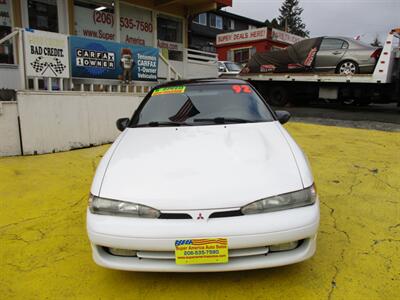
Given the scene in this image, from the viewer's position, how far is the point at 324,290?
2346 mm

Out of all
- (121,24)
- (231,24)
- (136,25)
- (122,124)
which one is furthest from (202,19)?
(122,124)

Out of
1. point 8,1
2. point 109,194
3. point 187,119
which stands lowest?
point 109,194

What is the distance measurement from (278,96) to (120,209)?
1070cm

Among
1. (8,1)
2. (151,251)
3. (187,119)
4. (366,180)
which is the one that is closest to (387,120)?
(366,180)

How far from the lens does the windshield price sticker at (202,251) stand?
2082 millimetres

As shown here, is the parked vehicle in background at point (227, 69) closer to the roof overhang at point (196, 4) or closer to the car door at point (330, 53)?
the roof overhang at point (196, 4)

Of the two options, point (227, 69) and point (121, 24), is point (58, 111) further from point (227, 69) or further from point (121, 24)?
point (227, 69)

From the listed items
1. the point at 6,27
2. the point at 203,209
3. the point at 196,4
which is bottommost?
the point at 203,209

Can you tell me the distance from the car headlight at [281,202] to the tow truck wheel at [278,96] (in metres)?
10.1

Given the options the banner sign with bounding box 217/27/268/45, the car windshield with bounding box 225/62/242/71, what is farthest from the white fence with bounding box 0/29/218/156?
the banner sign with bounding box 217/27/268/45

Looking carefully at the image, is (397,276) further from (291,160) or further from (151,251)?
(151,251)

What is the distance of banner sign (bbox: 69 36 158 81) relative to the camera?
6.47 metres

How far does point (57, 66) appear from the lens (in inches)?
242

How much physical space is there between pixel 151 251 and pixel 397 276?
1.76 meters
